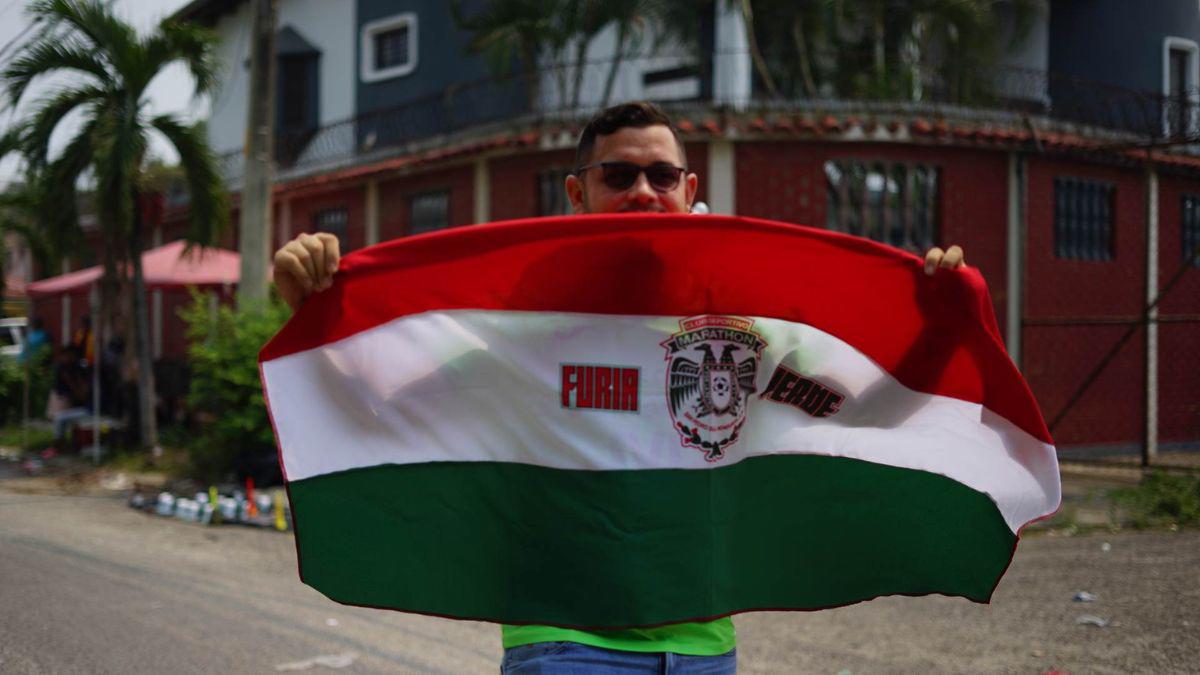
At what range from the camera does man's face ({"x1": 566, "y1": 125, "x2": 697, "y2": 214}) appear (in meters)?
2.29

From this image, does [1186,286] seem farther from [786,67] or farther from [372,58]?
[372,58]

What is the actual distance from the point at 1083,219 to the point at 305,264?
14.4 m

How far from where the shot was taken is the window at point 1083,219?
46.8 feet

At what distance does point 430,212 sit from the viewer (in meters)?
17.7

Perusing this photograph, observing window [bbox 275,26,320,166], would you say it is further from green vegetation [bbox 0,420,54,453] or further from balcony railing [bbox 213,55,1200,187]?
green vegetation [bbox 0,420,54,453]

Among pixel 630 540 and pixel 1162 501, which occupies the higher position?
pixel 630 540

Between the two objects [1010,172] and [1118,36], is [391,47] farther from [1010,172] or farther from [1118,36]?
[1118,36]

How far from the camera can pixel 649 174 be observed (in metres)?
2.32

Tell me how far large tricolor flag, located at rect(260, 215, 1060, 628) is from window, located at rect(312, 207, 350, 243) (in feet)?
56.1

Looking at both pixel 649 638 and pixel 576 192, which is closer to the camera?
pixel 649 638

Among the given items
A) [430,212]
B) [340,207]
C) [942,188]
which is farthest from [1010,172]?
[340,207]

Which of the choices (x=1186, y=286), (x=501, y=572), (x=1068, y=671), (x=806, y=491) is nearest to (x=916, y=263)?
(x=806, y=491)

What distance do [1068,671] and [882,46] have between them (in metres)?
14.3

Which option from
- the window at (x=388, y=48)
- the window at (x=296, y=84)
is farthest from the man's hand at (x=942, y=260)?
the window at (x=296, y=84)
